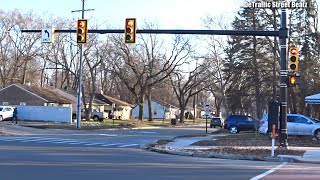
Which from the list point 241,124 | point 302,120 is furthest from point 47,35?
point 241,124

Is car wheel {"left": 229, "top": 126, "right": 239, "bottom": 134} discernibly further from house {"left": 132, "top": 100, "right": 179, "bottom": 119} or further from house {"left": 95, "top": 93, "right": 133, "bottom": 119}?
house {"left": 132, "top": 100, "right": 179, "bottom": 119}

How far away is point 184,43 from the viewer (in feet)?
232

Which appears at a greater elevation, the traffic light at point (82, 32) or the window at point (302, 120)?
the traffic light at point (82, 32)

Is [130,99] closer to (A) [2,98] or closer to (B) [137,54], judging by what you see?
(B) [137,54]

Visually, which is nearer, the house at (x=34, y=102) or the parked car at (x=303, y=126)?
the parked car at (x=303, y=126)

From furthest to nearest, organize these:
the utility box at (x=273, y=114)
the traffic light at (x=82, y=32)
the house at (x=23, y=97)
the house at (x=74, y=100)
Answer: the house at (x=74, y=100), the house at (x=23, y=97), the traffic light at (x=82, y=32), the utility box at (x=273, y=114)

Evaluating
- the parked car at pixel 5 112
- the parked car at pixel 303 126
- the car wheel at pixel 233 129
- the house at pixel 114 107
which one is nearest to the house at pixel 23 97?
the parked car at pixel 5 112

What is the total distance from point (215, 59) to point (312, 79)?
604 inches

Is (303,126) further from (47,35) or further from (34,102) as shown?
(34,102)

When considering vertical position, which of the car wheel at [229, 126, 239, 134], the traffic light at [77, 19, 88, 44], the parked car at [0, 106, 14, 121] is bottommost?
the car wheel at [229, 126, 239, 134]

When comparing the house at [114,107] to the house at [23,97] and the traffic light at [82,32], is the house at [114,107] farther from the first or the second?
the traffic light at [82,32]

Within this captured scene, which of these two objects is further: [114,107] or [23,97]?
[114,107]

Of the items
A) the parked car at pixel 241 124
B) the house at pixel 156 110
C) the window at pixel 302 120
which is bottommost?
the parked car at pixel 241 124

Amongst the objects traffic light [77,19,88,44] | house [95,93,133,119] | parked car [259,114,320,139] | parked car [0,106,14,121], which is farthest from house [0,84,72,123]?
traffic light [77,19,88,44]
